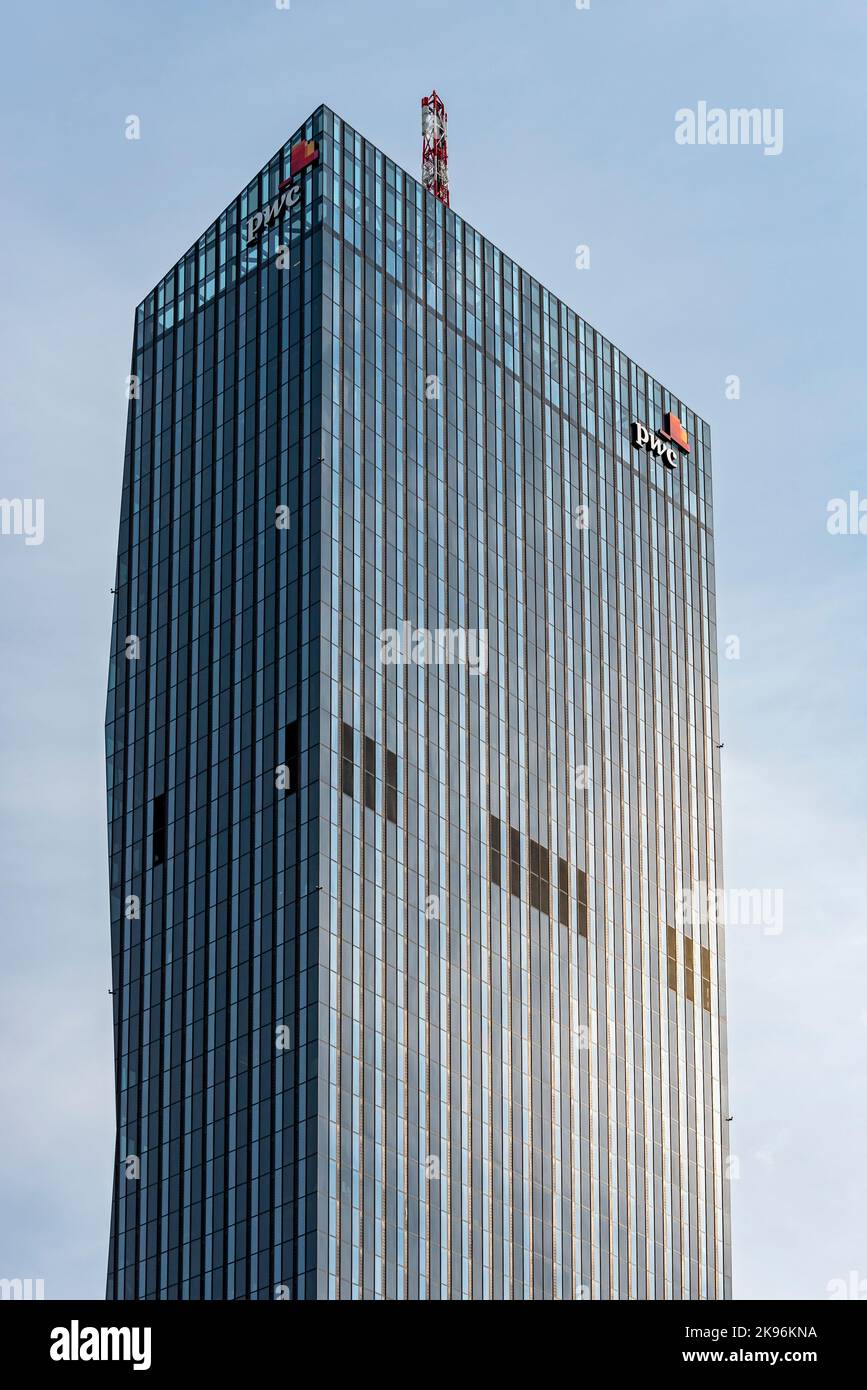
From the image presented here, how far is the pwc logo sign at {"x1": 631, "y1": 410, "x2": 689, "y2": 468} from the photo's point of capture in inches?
7279

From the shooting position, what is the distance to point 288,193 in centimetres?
15450

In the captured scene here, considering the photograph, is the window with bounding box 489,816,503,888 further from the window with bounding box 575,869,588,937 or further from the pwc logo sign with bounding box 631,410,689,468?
the pwc logo sign with bounding box 631,410,689,468

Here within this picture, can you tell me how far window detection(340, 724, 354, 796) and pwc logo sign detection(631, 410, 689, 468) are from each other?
175 ft

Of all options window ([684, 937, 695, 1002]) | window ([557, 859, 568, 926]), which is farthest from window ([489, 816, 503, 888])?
window ([684, 937, 695, 1002])

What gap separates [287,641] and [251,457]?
14980 mm

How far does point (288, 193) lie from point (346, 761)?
39390 mm

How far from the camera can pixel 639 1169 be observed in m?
162

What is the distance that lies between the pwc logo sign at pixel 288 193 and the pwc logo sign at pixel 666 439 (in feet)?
131

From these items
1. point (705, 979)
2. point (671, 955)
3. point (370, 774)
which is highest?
point (370, 774)

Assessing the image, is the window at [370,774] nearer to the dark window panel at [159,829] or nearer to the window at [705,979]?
the dark window panel at [159,829]

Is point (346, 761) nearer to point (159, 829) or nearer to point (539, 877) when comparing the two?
point (159, 829)

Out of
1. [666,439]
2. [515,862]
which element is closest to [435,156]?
[666,439]
